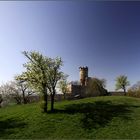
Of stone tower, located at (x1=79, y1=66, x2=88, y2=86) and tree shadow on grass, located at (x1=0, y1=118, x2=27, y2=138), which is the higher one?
stone tower, located at (x1=79, y1=66, x2=88, y2=86)

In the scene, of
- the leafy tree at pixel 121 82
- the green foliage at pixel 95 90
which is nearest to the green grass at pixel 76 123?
the green foliage at pixel 95 90

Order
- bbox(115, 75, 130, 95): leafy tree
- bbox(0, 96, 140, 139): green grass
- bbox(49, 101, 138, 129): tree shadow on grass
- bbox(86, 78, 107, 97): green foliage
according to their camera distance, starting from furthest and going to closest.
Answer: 1. bbox(115, 75, 130, 95): leafy tree
2. bbox(86, 78, 107, 97): green foliage
3. bbox(49, 101, 138, 129): tree shadow on grass
4. bbox(0, 96, 140, 139): green grass

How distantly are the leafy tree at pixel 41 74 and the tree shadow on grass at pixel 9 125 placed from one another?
637cm

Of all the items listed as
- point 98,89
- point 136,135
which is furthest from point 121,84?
point 136,135

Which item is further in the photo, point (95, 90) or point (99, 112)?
point (95, 90)

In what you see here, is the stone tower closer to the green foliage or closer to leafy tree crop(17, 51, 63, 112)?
the green foliage

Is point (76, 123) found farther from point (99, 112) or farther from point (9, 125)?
point (9, 125)

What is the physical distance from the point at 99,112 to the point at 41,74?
37.3 feet

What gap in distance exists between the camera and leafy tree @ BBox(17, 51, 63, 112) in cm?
3888

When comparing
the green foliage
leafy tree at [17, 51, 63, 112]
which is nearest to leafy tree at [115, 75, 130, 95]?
the green foliage

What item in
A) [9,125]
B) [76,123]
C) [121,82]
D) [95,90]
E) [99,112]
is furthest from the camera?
[121,82]

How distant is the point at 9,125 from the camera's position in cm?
3300

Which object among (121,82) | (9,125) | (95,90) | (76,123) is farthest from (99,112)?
(121,82)

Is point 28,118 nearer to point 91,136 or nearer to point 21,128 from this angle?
point 21,128
